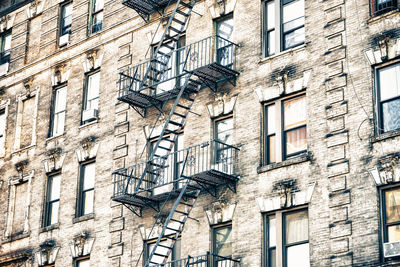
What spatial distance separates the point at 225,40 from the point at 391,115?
6463 mm

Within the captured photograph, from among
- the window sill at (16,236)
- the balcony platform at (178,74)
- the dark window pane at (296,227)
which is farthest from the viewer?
the window sill at (16,236)

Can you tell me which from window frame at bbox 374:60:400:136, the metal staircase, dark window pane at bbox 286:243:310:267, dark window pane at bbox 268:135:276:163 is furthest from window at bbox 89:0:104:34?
dark window pane at bbox 286:243:310:267

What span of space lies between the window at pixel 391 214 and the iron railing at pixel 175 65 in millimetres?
7135

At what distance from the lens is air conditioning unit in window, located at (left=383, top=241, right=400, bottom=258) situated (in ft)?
71.3

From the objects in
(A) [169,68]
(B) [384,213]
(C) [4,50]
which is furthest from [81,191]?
(B) [384,213]

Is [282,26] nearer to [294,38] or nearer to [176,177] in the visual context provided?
[294,38]

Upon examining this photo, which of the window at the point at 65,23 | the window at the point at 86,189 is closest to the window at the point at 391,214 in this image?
the window at the point at 86,189

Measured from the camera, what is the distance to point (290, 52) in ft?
86.1

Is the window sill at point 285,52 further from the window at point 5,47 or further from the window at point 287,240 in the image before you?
the window at point 5,47

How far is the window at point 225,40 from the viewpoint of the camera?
28.0 meters

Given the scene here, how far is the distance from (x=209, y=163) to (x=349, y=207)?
201 inches

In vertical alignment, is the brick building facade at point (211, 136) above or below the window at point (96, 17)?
below

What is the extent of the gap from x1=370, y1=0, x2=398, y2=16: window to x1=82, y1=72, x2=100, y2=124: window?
11.2m

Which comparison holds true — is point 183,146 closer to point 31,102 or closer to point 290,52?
point 290,52
